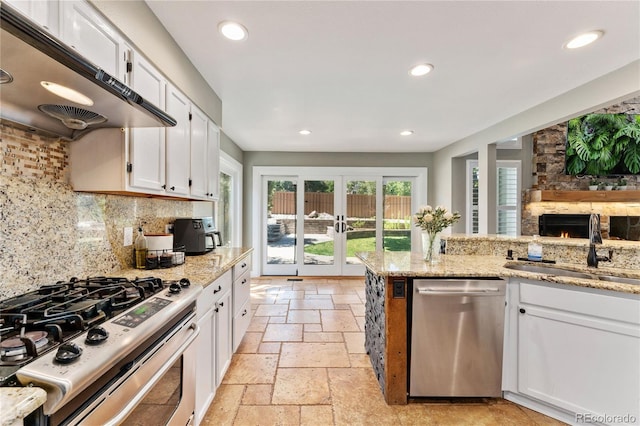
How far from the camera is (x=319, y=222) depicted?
17.5 ft

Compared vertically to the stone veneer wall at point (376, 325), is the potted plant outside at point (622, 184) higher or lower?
higher

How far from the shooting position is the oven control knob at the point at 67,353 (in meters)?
0.73

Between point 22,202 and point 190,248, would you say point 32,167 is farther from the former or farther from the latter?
point 190,248

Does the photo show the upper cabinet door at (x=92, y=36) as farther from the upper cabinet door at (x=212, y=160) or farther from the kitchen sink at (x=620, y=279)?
the kitchen sink at (x=620, y=279)

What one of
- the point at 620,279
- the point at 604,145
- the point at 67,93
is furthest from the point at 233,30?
the point at 604,145

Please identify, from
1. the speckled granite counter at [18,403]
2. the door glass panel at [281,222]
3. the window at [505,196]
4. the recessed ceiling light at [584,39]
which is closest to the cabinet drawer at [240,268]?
the speckled granite counter at [18,403]

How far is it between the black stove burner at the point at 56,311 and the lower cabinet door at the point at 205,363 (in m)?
0.42

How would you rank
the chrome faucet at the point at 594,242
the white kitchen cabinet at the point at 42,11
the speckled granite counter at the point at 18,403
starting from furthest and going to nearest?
the chrome faucet at the point at 594,242
the white kitchen cabinet at the point at 42,11
the speckled granite counter at the point at 18,403

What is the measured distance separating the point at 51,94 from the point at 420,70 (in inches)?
92.0

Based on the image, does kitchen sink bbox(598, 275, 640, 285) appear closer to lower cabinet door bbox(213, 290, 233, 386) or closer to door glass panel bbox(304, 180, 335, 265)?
lower cabinet door bbox(213, 290, 233, 386)

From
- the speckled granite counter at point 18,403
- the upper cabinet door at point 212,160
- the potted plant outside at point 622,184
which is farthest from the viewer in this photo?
the potted plant outside at point 622,184

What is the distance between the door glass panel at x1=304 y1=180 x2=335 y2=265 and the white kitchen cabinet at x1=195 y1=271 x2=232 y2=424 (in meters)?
3.26

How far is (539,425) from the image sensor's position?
68.2 inches

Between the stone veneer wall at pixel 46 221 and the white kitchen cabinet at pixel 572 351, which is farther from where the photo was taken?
the white kitchen cabinet at pixel 572 351
